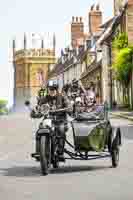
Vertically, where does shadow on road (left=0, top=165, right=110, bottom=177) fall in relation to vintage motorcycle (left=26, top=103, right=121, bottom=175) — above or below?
below

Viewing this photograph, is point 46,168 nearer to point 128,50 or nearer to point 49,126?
point 49,126

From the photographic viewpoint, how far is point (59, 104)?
12383mm

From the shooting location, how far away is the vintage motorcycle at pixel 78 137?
38.3 ft

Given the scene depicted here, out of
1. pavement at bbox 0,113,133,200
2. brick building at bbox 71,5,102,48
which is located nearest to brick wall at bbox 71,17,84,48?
brick building at bbox 71,5,102,48

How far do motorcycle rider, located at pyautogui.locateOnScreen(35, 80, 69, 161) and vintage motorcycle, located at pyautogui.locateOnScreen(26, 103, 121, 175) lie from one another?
70mm

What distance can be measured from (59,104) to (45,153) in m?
1.19

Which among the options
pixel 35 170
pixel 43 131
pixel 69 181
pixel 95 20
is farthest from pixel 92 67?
pixel 69 181

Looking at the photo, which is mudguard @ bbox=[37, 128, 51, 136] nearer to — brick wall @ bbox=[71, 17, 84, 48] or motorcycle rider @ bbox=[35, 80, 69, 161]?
motorcycle rider @ bbox=[35, 80, 69, 161]

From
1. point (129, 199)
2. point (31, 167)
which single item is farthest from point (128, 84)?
point (129, 199)

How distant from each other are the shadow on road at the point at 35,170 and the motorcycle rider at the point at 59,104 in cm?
51

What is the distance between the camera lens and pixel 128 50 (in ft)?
224

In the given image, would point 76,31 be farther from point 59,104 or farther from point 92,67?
point 59,104

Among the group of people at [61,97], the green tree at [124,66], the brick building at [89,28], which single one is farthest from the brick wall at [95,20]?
the group of people at [61,97]

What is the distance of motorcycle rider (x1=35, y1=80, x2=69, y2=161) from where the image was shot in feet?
39.9
